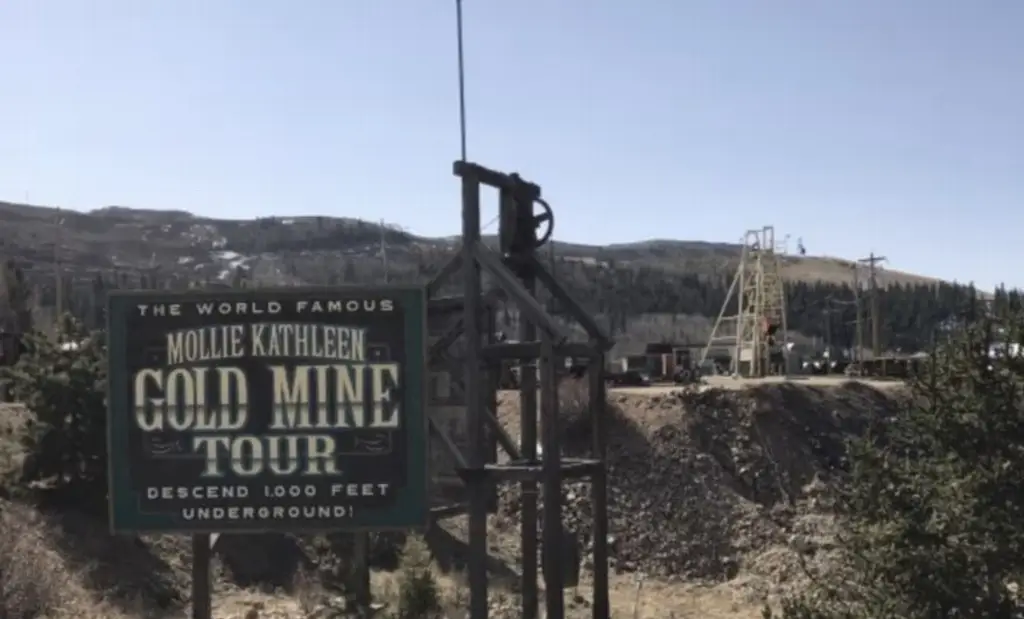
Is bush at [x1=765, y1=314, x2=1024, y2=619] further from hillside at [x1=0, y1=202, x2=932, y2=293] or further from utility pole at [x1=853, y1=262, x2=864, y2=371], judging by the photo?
hillside at [x1=0, y1=202, x2=932, y2=293]

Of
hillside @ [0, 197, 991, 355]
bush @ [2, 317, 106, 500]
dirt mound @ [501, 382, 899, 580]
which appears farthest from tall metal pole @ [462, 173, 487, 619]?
hillside @ [0, 197, 991, 355]

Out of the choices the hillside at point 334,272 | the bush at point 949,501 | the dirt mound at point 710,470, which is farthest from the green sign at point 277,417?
the hillside at point 334,272

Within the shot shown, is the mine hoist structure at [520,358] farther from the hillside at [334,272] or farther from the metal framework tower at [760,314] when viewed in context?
the hillside at [334,272]

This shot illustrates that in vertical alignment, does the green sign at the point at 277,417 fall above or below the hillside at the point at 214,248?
below

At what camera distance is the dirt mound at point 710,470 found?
3000 centimetres

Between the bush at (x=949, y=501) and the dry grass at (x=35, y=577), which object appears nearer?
the bush at (x=949, y=501)

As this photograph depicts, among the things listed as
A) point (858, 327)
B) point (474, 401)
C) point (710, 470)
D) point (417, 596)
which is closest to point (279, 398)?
point (474, 401)

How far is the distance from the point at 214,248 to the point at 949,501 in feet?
535

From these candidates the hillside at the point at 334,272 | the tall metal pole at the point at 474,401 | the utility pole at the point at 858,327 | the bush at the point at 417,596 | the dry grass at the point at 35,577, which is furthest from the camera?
the hillside at the point at 334,272

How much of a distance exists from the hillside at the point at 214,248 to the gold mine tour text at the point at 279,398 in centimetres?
10000

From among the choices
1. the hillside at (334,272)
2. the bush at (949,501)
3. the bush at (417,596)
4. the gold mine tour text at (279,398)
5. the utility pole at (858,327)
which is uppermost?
the hillside at (334,272)

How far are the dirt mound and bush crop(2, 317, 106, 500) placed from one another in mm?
12085

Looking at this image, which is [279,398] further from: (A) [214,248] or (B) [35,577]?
(A) [214,248]

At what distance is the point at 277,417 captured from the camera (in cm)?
1261
